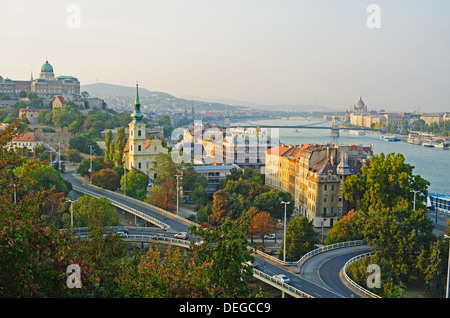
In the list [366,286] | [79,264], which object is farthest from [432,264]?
[79,264]

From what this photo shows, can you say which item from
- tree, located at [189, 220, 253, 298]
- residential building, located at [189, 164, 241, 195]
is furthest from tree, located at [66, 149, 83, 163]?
tree, located at [189, 220, 253, 298]

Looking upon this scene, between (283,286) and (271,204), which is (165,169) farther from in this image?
(283,286)

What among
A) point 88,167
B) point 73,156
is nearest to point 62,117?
point 73,156

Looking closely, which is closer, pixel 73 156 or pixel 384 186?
pixel 384 186

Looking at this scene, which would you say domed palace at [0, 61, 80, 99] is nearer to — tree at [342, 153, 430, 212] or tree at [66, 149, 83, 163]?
tree at [66, 149, 83, 163]

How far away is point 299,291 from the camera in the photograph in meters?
9.46

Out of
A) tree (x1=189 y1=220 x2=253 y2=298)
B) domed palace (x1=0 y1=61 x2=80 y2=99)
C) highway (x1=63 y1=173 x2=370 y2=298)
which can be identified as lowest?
highway (x1=63 y1=173 x2=370 y2=298)

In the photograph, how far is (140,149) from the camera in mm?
25359

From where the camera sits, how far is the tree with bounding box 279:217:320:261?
13.2m

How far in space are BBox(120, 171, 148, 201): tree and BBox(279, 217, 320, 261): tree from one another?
30.0 feet

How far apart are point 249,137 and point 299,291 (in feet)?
73.3

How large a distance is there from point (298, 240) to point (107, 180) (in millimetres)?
12447

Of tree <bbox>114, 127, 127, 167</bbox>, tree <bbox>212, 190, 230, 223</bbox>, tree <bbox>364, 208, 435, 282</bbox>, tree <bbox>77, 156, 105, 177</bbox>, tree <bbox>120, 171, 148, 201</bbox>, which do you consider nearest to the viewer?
tree <bbox>364, 208, 435, 282</bbox>

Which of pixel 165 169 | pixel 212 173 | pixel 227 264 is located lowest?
pixel 212 173
